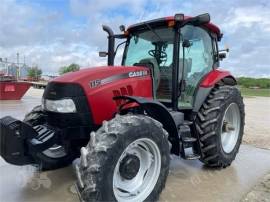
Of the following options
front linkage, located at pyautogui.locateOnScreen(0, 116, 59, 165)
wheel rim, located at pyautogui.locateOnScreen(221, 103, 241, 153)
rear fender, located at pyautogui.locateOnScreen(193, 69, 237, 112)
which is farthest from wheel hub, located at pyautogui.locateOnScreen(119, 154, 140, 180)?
wheel rim, located at pyautogui.locateOnScreen(221, 103, 241, 153)

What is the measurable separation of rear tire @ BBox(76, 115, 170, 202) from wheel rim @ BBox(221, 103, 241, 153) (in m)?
2.00

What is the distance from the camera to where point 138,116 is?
337 centimetres

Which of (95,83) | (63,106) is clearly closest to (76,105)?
(63,106)

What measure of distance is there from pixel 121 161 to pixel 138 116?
50cm

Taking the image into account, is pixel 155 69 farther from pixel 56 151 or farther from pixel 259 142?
pixel 259 142

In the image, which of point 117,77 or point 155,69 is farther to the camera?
point 155,69

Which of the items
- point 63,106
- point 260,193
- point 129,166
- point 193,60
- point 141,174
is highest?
point 193,60

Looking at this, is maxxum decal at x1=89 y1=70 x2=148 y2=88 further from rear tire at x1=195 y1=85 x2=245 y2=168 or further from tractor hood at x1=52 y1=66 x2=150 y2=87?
rear tire at x1=195 y1=85 x2=245 y2=168

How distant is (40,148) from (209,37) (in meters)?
3.14

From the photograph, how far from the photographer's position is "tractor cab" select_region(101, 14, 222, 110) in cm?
443

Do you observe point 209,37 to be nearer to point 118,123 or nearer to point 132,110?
point 132,110

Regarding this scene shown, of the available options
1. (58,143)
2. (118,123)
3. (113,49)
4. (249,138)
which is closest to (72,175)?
(58,143)

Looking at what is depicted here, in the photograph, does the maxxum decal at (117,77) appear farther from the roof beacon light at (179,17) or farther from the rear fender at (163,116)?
the roof beacon light at (179,17)

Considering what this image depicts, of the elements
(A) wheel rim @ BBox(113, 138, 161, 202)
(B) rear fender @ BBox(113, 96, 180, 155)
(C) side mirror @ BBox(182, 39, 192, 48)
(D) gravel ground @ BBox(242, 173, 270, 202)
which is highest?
(C) side mirror @ BBox(182, 39, 192, 48)
